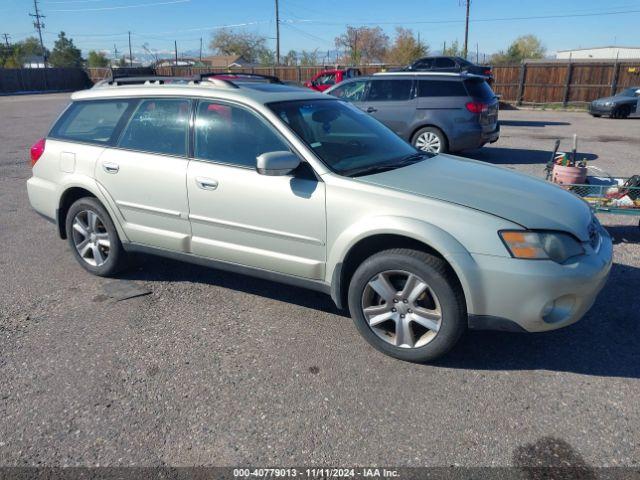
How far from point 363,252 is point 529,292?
1.07 metres

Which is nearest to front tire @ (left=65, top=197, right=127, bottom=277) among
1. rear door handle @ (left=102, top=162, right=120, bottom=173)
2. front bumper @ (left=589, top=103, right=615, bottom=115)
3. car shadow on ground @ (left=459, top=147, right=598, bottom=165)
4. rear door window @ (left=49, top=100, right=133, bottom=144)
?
rear door handle @ (left=102, top=162, right=120, bottom=173)

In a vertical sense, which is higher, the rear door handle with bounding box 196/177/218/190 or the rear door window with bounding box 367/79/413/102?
the rear door window with bounding box 367/79/413/102

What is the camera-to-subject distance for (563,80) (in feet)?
82.7

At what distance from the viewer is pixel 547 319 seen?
3.01 meters

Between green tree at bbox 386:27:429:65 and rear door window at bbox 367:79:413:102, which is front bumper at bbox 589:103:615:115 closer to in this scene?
rear door window at bbox 367:79:413:102

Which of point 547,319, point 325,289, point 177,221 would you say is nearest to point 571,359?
point 547,319

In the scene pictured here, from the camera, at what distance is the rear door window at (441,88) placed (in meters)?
9.92

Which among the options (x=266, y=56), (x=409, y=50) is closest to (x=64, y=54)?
(x=266, y=56)

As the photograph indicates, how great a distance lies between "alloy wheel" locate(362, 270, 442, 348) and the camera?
319 centimetres

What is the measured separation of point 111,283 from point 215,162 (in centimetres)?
165

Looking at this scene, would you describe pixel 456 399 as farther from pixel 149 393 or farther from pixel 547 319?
pixel 149 393

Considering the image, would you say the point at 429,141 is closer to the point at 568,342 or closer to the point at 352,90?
the point at 352,90

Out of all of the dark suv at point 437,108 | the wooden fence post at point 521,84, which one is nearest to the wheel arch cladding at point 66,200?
the dark suv at point 437,108

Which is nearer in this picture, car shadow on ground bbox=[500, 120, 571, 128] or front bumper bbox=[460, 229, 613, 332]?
front bumper bbox=[460, 229, 613, 332]
